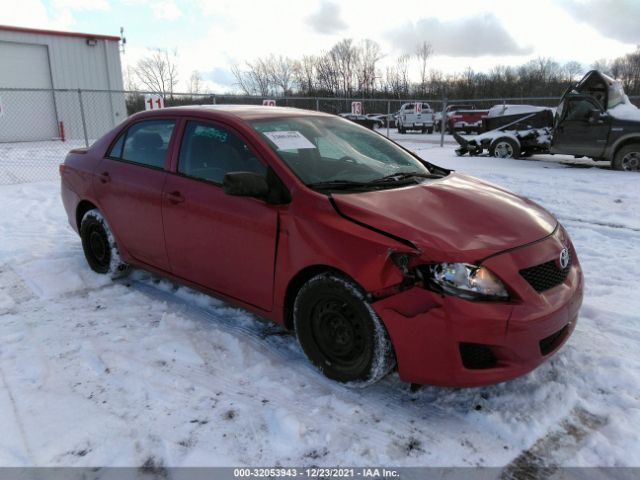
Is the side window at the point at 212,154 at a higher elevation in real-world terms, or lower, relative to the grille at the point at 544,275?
higher

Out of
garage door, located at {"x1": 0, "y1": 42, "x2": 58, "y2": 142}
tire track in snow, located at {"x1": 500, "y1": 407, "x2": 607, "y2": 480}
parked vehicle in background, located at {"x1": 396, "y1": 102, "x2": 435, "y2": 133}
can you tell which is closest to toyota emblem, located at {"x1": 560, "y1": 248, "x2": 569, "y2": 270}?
tire track in snow, located at {"x1": 500, "y1": 407, "x2": 607, "y2": 480}

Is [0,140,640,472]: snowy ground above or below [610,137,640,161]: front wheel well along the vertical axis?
below

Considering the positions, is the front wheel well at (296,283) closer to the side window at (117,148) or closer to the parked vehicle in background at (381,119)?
the side window at (117,148)

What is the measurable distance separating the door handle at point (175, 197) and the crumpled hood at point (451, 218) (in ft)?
4.35

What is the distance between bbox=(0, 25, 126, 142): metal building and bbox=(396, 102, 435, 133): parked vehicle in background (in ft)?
50.5

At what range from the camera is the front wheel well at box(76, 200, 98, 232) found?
185 inches

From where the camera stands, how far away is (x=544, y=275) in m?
2.63

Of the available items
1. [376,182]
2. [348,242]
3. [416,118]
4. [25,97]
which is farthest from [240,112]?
[416,118]

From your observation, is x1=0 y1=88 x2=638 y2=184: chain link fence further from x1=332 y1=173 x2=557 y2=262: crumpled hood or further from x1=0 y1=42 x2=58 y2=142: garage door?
x1=332 y1=173 x2=557 y2=262: crumpled hood

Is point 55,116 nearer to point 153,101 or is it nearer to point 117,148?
point 153,101

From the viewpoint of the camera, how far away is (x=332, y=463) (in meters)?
2.29

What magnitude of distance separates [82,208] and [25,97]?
18201mm

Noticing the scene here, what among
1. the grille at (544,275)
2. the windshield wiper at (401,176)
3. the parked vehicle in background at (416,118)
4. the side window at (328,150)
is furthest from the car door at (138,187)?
the parked vehicle in background at (416,118)

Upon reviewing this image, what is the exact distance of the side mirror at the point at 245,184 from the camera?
2902mm
